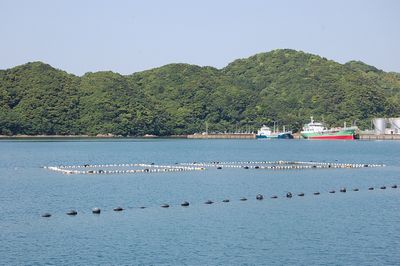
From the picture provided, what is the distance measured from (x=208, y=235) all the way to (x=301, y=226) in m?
7.28

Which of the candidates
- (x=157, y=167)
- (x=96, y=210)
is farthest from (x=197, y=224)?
(x=157, y=167)

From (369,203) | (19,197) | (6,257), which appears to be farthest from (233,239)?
(19,197)

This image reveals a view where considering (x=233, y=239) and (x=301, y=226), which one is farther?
(x=301, y=226)

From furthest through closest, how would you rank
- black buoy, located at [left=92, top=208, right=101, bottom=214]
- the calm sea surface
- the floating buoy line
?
the floating buoy line → black buoy, located at [left=92, top=208, right=101, bottom=214] → the calm sea surface

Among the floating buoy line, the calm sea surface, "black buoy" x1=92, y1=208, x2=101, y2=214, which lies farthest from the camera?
the floating buoy line

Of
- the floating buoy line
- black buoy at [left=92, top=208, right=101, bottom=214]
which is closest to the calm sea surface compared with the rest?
black buoy at [left=92, top=208, right=101, bottom=214]

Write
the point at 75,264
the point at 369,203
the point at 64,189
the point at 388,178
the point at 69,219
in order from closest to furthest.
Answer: the point at 75,264 < the point at 69,219 < the point at 369,203 < the point at 64,189 < the point at 388,178

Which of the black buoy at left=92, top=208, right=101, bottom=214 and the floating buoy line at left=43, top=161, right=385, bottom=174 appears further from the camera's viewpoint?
the floating buoy line at left=43, top=161, right=385, bottom=174

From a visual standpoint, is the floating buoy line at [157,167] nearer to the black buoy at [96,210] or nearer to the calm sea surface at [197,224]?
the calm sea surface at [197,224]

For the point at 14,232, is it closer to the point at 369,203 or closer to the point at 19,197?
the point at 19,197

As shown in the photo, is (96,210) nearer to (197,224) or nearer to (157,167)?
(197,224)

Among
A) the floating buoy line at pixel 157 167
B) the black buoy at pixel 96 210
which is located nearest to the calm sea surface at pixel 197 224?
the black buoy at pixel 96 210

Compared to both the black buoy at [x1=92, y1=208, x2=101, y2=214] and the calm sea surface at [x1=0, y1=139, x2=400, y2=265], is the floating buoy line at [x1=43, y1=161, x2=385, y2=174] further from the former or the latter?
the black buoy at [x1=92, y1=208, x2=101, y2=214]

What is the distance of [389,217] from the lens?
5328 cm
